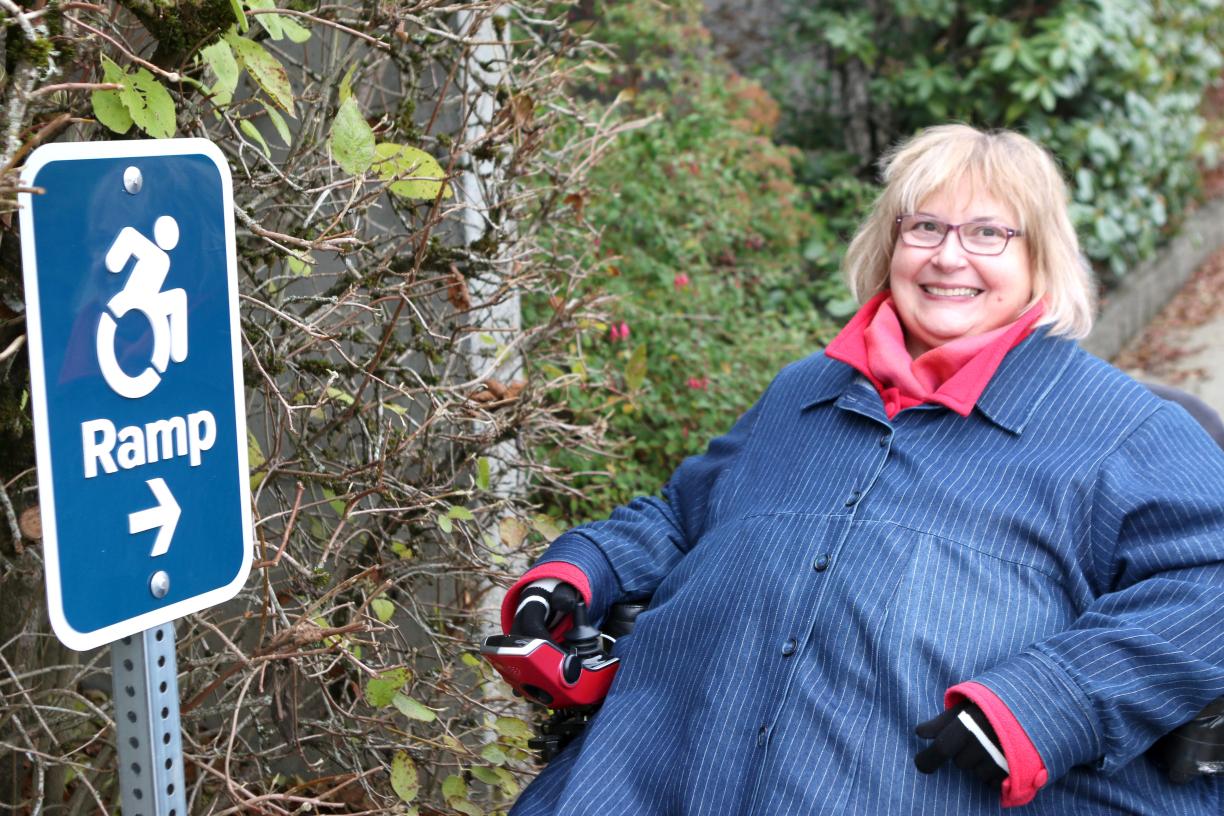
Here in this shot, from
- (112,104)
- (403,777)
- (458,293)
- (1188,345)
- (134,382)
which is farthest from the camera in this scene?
(1188,345)

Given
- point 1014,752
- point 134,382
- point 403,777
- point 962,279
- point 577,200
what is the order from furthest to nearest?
point 577,200 < point 962,279 < point 403,777 < point 1014,752 < point 134,382

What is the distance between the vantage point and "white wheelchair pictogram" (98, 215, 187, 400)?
144 centimetres

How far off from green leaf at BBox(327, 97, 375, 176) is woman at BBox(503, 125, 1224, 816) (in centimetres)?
85

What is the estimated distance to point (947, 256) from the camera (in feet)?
8.38

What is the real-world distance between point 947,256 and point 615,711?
42.6 inches

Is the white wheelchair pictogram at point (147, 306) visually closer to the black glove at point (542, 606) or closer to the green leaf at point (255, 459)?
the green leaf at point (255, 459)

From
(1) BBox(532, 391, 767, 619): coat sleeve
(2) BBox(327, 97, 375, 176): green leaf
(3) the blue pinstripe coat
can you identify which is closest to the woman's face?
(3) the blue pinstripe coat

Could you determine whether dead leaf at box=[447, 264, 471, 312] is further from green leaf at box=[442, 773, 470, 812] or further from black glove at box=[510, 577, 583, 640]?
green leaf at box=[442, 773, 470, 812]

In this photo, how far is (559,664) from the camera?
238 cm

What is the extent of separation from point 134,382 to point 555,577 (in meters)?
1.19

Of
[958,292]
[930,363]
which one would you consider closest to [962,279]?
[958,292]

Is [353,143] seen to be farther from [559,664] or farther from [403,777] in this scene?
[403,777]

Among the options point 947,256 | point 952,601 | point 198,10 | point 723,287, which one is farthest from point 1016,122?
point 198,10

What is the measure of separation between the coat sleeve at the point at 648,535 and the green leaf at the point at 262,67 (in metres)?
1.02
